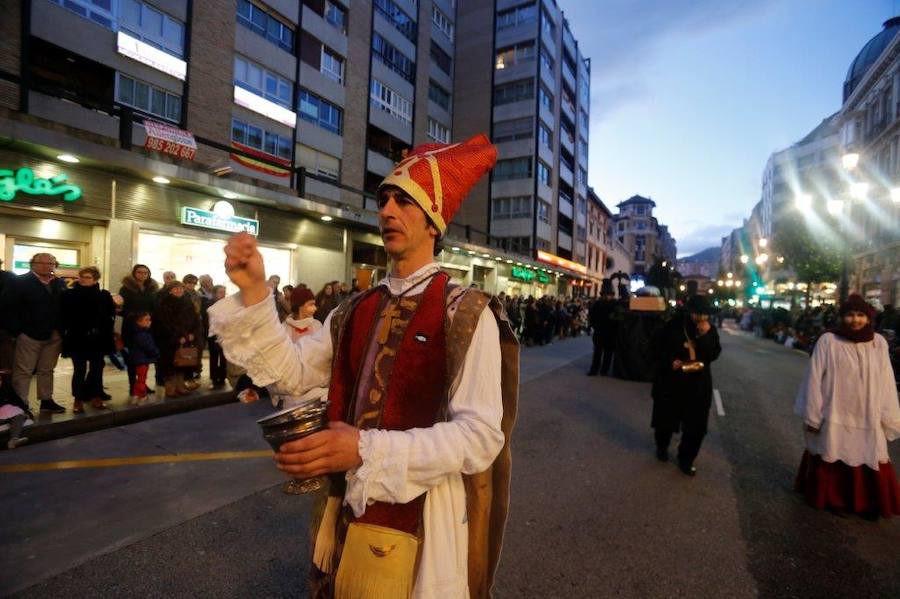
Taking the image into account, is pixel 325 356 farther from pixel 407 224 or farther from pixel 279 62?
pixel 279 62

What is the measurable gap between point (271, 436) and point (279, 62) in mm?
21987

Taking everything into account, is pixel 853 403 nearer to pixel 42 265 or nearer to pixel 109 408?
pixel 109 408

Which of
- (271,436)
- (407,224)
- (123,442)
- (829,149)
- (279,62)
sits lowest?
(123,442)

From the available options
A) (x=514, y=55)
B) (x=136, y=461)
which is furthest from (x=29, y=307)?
(x=514, y=55)

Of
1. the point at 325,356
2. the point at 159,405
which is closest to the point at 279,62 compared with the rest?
A: the point at 159,405

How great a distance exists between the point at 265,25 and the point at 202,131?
594 cm

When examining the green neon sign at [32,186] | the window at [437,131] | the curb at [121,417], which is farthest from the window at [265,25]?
the curb at [121,417]

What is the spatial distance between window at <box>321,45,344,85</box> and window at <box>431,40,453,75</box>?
12.1m

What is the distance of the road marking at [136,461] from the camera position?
4523mm

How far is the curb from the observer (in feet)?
17.6

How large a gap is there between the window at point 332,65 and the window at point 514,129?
16.7 metres

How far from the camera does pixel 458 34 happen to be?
38.5m

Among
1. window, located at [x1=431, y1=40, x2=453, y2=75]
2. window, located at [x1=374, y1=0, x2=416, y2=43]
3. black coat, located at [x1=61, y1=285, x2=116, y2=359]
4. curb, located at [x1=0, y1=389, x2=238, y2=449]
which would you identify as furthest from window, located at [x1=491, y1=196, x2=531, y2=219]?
black coat, located at [x1=61, y1=285, x2=116, y2=359]

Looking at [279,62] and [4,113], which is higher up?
[279,62]
